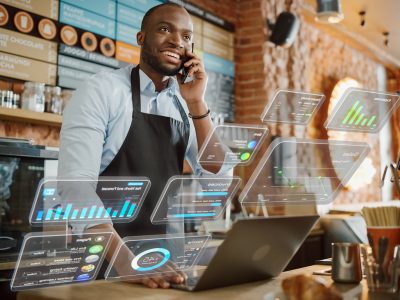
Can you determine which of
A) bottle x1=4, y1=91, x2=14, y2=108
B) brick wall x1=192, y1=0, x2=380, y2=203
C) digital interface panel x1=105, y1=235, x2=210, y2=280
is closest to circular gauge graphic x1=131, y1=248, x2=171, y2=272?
digital interface panel x1=105, y1=235, x2=210, y2=280

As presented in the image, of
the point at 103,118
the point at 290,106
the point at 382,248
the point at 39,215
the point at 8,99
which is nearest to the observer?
the point at 39,215

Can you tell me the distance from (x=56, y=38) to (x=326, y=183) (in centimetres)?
234

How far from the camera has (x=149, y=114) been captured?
5.92ft

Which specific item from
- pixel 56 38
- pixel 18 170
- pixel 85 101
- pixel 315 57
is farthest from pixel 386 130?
pixel 85 101

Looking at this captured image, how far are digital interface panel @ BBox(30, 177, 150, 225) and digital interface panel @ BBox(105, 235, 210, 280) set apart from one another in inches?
4.5

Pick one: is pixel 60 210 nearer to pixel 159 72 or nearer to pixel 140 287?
pixel 140 287

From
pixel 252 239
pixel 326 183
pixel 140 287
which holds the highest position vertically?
pixel 326 183

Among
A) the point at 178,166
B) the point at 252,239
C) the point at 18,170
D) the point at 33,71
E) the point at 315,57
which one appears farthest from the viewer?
the point at 315,57

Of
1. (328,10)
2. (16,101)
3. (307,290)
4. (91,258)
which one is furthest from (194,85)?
(328,10)

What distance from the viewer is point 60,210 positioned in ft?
3.95

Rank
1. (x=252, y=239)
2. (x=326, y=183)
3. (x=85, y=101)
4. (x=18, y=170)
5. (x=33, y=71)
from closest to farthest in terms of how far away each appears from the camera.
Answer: (x=252, y=239), (x=85, y=101), (x=326, y=183), (x=18, y=170), (x=33, y=71)

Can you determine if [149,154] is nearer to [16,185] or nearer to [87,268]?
[87,268]

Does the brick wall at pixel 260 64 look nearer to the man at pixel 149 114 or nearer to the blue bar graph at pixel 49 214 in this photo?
the man at pixel 149 114

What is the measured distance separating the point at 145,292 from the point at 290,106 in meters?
0.70
